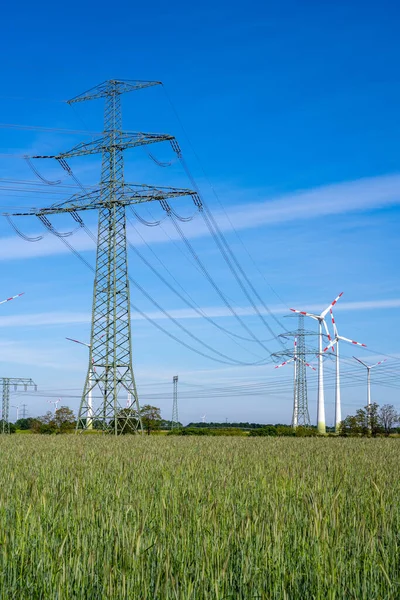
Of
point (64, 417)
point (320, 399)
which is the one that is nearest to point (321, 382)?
point (320, 399)

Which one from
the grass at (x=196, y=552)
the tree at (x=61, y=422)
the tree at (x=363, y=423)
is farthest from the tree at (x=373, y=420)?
the grass at (x=196, y=552)

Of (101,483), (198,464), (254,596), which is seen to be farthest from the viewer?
(198,464)

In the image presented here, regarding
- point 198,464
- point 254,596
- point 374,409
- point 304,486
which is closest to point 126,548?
point 254,596

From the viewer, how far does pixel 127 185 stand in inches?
1742

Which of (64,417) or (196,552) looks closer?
(196,552)

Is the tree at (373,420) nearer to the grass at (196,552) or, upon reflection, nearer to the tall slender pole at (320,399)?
the tall slender pole at (320,399)

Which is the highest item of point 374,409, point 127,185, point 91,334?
point 127,185

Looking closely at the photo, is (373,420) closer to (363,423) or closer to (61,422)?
(363,423)

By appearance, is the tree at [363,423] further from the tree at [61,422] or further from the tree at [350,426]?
the tree at [61,422]

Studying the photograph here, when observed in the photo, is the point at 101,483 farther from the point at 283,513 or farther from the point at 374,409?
the point at 374,409

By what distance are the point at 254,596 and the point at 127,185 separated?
4032 cm

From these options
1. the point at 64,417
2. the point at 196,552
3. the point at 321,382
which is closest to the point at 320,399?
the point at 321,382

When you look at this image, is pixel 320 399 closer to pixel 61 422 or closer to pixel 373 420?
pixel 373 420

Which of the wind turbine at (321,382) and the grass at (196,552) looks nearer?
the grass at (196,552)
